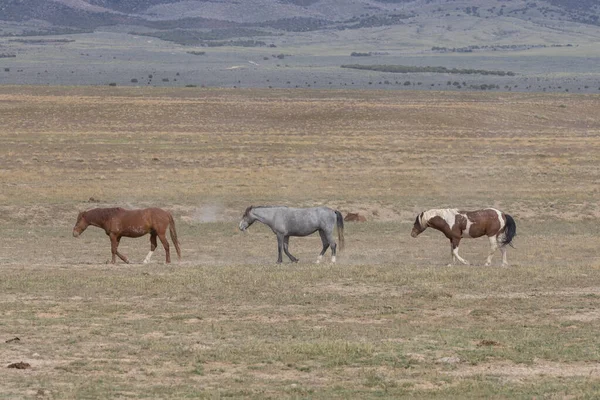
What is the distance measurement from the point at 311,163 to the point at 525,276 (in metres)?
24.2

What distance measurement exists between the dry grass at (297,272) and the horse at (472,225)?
2.58 ft

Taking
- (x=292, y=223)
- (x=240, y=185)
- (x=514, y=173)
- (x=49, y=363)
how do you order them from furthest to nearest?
(x=514, y=173)
(x=240, y=185)
(x=292, y=223)
(x=49, y=363)

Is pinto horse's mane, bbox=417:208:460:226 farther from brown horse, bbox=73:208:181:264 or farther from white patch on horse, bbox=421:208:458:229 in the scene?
brown horse, bbox=73:208:181:264

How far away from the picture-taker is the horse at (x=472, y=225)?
2338 cm

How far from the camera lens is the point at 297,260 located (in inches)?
928

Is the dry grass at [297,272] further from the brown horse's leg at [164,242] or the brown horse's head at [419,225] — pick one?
the brown horse's head at [419,225]

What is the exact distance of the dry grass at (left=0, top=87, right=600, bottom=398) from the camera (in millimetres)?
13852

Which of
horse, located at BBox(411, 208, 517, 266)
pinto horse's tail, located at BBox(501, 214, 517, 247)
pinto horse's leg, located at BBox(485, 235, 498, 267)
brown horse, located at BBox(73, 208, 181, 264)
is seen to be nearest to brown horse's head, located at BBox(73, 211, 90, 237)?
brown horse, located at BBox(73, 208, 181, 264)

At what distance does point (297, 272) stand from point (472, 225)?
4.05 m

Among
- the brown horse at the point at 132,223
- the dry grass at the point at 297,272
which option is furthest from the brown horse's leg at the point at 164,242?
the dry grass at the point at 297,272

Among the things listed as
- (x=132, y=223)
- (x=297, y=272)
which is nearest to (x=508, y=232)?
(x=297, y=272)

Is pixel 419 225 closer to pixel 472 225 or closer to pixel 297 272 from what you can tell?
pixel 472 225

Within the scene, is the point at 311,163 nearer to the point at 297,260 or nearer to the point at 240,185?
the point at 240,185

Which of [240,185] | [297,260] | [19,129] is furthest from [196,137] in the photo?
[297,260]
